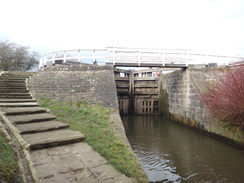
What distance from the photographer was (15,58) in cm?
2162

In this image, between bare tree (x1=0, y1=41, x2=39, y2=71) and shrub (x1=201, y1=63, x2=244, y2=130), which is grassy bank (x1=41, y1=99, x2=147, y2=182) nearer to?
shrub (x1=201, y1=63, x2=244, y2=130)

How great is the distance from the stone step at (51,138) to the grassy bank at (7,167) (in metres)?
0.66

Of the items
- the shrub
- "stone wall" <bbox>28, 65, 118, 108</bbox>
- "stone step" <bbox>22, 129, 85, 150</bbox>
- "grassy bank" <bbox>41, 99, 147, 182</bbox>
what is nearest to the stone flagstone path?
"stone step" <bbox>22, 129, 85, 150</bbox>

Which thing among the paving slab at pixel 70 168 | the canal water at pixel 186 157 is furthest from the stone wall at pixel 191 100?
the paving slab at pixel 70 168

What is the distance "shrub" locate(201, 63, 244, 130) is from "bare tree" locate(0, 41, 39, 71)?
22.9 m

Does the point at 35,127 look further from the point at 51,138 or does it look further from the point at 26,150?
the point at 26,150

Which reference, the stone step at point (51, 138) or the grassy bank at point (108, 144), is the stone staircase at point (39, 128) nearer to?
the stone step at point (51, 138)

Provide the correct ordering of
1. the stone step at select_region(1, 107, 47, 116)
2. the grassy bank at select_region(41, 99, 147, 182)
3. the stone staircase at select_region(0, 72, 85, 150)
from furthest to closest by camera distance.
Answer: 1. the stone step at select_region(1, 107, 47, 116)
2. the stone staircase at select_region(0, 72, 85, 150)
3. the grassy bank at select_region(41, 99, 147, 182)

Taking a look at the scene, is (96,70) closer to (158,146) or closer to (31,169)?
(158,146)

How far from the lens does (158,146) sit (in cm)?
633

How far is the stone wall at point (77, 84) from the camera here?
816cm

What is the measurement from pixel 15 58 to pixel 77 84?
17.6 metres

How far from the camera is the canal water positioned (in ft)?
14.1

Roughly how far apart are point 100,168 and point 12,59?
2363 cm
